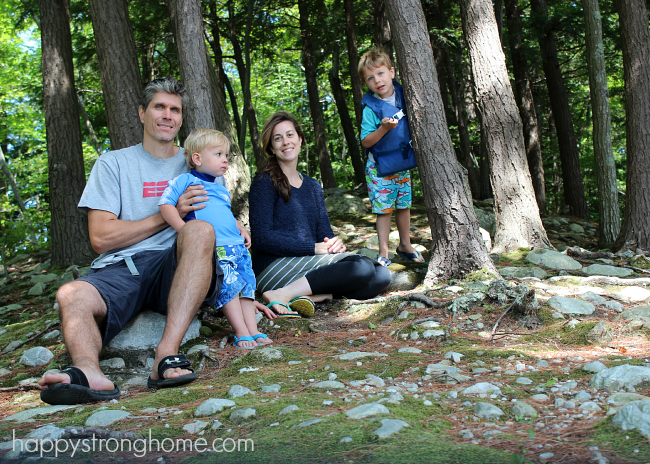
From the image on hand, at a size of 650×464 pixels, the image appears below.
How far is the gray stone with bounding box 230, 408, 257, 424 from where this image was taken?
1930 mm

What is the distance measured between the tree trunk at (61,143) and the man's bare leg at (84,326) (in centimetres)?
547

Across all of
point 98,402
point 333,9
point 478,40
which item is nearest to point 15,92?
point 333,9

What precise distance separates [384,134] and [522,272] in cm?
184

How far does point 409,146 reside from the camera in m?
4.78

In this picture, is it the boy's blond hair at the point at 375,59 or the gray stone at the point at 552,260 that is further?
the gray stone at the point at 552,260

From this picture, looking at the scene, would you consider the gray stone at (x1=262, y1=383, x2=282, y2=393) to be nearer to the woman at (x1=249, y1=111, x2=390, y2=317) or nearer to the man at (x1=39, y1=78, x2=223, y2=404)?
the man at (x1=39, y1=78, x2=223, y2=404)

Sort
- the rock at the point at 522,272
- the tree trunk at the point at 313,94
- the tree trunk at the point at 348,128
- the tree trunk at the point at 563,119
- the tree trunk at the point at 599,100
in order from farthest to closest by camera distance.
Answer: the tree trunk at the point at 348,128 → the tree trunk at the point at 313,94 → the tree trunk at the point at 563,119 → the tree trunk at the point at 599,100 → the rock at the point at 522,272

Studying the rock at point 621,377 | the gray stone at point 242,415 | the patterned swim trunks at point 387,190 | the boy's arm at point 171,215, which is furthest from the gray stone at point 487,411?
the patterned swim trunks at point 387,190

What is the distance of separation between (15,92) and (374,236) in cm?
1815

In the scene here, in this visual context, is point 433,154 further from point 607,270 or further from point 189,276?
point 189,276

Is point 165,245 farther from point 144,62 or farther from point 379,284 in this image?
point 144,62

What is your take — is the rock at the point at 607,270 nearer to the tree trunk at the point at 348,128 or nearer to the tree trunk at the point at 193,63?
the tree trunk at the point at 193,63

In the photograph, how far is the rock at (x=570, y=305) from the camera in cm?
330

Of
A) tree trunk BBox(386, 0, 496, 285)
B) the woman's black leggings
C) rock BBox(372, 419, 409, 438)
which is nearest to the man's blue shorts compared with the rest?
the woman's black leggings
